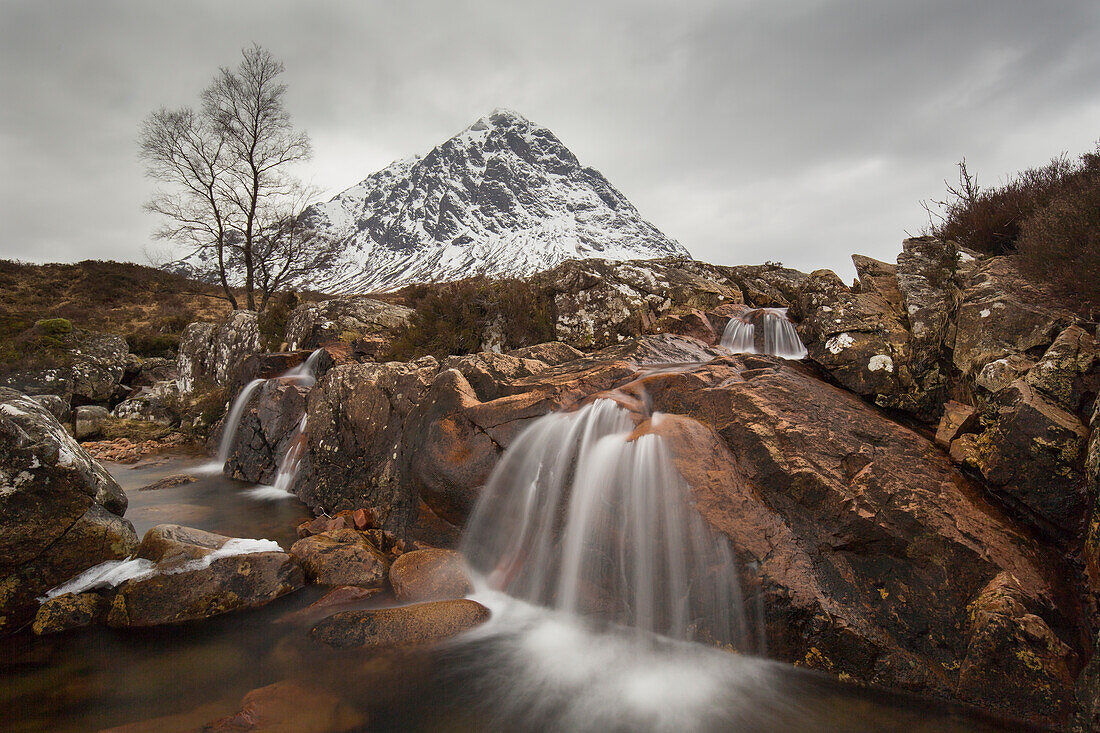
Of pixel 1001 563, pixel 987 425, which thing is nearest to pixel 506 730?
pixel 1001 563

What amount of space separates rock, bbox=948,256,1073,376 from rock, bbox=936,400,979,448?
41 cm

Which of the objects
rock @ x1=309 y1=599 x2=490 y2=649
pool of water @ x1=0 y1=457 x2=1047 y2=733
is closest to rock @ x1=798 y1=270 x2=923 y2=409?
pool of water @ x1=0 y1=457 x2=1047 y2=733

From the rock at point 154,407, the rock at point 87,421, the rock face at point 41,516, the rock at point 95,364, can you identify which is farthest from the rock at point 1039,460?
the rock at point 95,364

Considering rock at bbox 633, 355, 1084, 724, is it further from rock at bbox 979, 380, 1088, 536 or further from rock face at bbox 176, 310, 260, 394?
rock face at bbox 176, 310, 260, 394

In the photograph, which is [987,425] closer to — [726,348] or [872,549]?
[872,549]

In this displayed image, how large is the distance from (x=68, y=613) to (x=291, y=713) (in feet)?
9.84

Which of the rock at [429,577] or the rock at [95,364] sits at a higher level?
the rock at [95,364]

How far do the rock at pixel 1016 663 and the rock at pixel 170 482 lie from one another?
12866 mm

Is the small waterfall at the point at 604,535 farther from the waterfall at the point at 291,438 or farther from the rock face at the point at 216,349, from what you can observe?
the rock face at the point at 216,349

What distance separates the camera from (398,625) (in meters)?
4.33

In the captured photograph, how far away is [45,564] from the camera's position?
14.9 ft

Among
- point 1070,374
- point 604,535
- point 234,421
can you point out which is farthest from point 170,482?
point 1070,374

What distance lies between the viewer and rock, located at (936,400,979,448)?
4.21 meters

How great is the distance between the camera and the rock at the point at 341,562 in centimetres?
527
